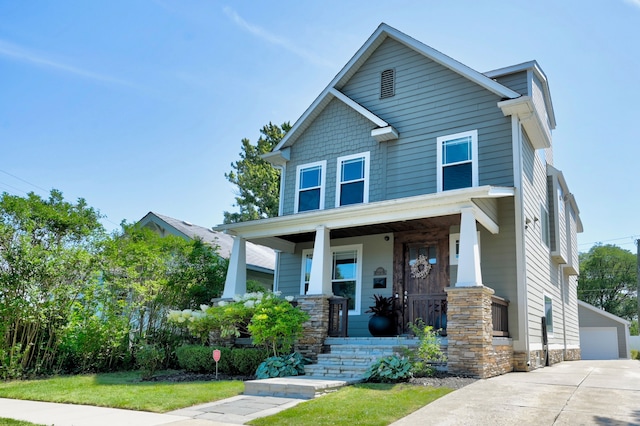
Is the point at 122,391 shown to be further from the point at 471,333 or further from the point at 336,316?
the point at 471,333

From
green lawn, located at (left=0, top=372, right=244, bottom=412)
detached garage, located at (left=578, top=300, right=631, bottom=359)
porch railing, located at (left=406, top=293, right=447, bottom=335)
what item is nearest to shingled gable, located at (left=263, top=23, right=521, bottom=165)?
porch railing, located at (left=406, top=293, right=447, bottom=335)

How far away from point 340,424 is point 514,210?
23.7 feet

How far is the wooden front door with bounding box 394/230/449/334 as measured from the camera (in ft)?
38.1

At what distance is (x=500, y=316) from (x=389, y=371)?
3189mm

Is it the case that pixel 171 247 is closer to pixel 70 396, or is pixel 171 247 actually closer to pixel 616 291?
pixel 70 396

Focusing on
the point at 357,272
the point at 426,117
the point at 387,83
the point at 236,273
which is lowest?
the point at 236,273

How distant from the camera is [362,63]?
14133 mm

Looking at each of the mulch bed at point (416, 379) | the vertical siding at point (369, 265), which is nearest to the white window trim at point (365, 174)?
the vertical siding at point (369, 265)

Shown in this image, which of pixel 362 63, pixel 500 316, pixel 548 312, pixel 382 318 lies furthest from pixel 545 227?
pixel 362 63

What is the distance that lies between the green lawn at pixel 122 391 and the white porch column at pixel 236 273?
118 inches

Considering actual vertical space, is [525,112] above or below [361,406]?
above

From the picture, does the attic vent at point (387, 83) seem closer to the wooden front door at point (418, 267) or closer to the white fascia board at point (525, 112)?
the white fascia board at point (525, 112)

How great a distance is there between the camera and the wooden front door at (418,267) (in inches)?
457

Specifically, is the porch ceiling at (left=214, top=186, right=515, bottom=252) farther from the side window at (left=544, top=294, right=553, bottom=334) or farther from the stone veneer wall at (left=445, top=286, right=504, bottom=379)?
the side window at (left=544, top=294, right=553, bottom=334)
